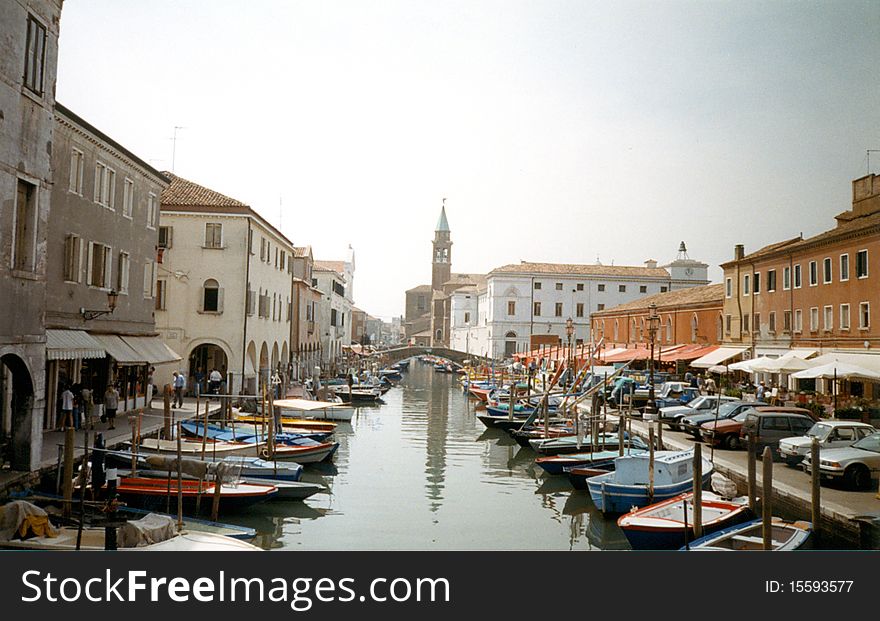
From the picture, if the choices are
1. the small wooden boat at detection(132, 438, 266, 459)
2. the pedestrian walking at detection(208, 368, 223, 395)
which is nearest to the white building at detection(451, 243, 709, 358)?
the pedestrian walking at detection(208, 368, 223, 395)

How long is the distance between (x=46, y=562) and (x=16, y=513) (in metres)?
4.05

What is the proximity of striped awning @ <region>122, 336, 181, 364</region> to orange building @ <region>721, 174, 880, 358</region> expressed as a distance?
17989 millimetres

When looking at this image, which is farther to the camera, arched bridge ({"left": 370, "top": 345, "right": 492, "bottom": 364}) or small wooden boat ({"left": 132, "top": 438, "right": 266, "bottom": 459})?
arched bridge ({"left": 370, "top": 345, "right": 492, "bottom": 364})

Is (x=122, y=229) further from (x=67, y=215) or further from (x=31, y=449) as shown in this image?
(x=31, y=449)

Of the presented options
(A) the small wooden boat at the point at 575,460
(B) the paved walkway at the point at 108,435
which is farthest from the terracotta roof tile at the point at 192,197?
(A) the small wooden boat at the point at 575,460

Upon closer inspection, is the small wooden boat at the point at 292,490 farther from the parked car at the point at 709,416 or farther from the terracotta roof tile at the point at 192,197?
the terracotta roof tile at the point at 192,197

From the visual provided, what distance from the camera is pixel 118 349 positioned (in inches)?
707

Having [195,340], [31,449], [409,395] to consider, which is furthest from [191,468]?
[409,395]

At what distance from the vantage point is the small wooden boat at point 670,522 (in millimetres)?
10727

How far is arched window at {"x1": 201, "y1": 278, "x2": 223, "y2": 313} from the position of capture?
25.8 metres

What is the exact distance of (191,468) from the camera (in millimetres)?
12219

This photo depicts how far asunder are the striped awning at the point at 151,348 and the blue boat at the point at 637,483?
12017 mm

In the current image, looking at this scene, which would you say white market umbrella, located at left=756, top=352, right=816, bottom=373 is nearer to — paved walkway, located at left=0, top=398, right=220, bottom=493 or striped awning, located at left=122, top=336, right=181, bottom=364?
paved walkway, located at left=0, top=398, right=220, bottom=493

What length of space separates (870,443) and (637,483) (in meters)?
4.14
